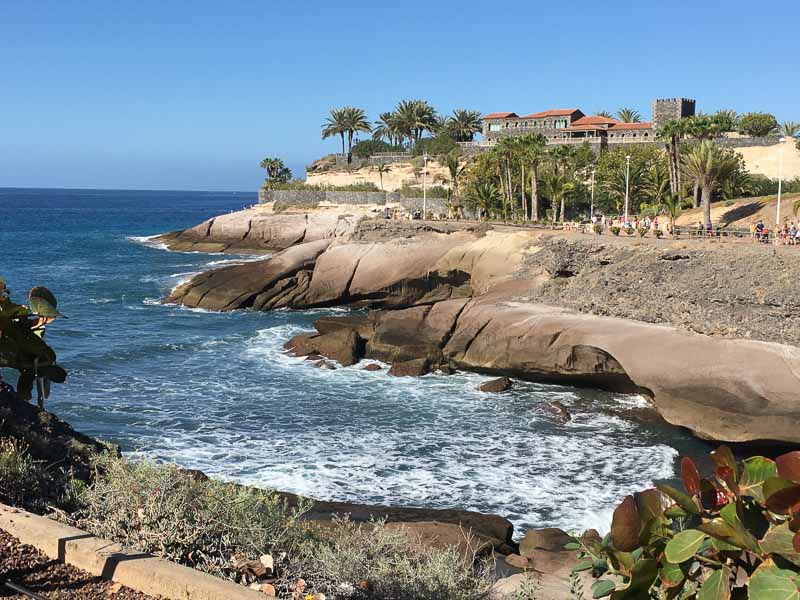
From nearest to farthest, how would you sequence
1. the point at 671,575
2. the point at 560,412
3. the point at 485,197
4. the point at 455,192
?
the point at 671,575 < the point at 560,412 < the point at 485,197 < the point at 455,192

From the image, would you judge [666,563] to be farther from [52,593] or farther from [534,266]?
[534,266]

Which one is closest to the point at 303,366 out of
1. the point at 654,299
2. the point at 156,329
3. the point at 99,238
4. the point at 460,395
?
the point at 460,395

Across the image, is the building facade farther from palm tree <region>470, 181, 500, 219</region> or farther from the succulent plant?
the succulent plant

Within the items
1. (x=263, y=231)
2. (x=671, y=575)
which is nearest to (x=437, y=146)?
(x=263, y=231)

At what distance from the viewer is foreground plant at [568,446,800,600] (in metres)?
3.71

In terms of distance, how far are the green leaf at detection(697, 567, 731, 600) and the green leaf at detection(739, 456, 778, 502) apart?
1.34 feet

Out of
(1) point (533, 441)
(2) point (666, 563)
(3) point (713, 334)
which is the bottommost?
(1) point (533, 441)

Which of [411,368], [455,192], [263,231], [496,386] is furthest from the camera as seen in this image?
[455,192]

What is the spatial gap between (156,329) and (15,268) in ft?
92.6

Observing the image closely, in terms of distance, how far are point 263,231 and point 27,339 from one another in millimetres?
56311

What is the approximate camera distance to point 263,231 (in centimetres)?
6550

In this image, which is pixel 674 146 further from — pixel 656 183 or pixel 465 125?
pixel 465 125

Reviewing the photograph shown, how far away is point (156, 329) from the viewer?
35938 mm

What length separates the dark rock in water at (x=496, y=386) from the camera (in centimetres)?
2564
